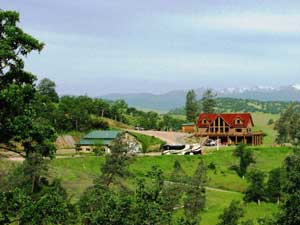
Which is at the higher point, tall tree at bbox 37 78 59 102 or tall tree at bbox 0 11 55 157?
tall tree at bbox 37 78 59 102

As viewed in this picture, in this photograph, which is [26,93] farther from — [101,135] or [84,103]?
[84,103]

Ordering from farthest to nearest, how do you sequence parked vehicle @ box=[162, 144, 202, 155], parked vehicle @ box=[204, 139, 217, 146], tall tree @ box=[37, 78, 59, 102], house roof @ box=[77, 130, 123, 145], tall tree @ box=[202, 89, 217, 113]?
tall tree @ box=[202, 89, 217, 113] < tall tree @ box=[37, 78, 59, 102] < parked vehicle @ box=[204, 139, 217, 146] < house roof @ box=[77, 130, 123, 145] < parked vehicle @ box=[162, 144, 202, 155]

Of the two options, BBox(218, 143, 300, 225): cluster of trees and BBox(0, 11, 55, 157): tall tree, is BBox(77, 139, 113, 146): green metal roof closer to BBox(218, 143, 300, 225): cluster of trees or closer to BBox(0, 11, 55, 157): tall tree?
BBox(218, 143, 300, 225): cluster of trees

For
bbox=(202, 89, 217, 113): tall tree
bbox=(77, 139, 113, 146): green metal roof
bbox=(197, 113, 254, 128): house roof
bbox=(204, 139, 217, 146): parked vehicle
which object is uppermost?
bbox=(202, 89, 217, 113): tall tree

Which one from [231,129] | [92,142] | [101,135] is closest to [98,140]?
[92,142]

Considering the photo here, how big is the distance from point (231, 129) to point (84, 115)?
3243 cm

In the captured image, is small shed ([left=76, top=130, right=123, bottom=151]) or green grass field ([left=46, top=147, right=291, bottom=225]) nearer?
green grass field ([left=46, top=147, right=291, bottom=225])

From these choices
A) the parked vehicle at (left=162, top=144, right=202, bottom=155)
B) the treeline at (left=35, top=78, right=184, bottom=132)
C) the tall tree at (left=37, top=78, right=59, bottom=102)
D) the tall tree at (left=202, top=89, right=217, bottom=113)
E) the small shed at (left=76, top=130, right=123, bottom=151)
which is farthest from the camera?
the tall tree at (left=202, top=89, right=217, bottom=113)

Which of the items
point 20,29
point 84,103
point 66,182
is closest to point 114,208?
point 20,29

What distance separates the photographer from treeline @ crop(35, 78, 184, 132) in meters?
99.8

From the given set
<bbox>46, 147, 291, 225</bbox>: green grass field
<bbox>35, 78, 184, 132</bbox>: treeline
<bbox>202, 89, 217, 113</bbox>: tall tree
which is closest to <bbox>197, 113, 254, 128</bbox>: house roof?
<bbox>46, 147, 291, 225</bbox>: green grass field

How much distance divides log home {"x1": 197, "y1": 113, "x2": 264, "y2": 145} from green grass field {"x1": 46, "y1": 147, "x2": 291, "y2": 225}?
1491 cm

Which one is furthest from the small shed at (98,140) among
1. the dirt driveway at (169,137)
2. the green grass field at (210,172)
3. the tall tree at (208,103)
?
the tall tree at (208,103)

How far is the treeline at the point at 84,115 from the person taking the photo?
327 ft
